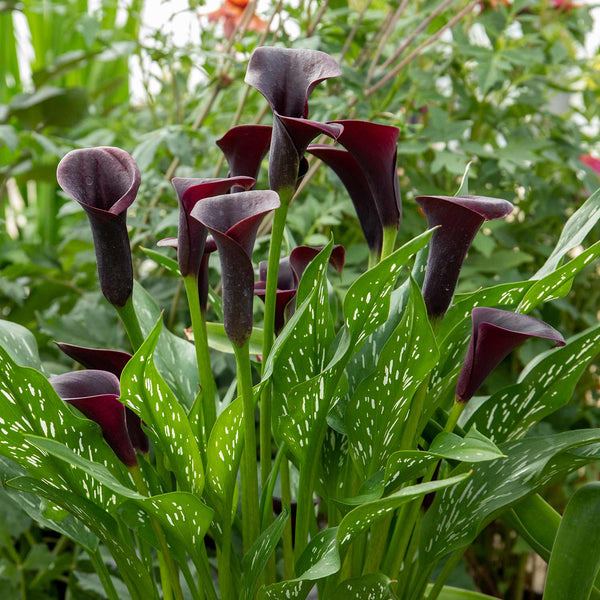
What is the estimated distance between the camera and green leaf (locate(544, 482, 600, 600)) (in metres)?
0.40

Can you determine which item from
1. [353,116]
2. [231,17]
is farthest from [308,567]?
[231,17]

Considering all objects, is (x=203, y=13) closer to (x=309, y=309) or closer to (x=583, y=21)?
(x=583, y=21)

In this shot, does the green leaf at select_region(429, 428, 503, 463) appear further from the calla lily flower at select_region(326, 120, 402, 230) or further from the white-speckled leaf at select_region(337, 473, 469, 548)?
the calla lily flower at select_region(326, 120, 402, 230)

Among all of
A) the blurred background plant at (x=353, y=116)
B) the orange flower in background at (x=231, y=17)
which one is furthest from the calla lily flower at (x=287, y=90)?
the orange flower in background at (x=231, y=17)

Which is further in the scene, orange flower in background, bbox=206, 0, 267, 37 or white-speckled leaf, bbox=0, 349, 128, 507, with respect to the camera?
orange flower in background, bbox=206, 0, 267, 37

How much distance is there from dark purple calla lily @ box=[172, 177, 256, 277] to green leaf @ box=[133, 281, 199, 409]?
0.14 m

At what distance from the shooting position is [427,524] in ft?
1.49

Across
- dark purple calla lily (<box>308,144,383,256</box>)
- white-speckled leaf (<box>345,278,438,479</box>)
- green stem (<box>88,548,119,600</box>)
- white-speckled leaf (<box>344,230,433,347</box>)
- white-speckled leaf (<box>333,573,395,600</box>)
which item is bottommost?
green stem (<box>88,548,119,600</box>)

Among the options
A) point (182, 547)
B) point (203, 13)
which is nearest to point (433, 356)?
point (182, 547)

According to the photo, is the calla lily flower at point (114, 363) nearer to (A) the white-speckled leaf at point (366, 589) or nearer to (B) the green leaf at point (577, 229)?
(A) the white-speckled leaf at point (366, 589)

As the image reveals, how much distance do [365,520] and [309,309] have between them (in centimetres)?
12

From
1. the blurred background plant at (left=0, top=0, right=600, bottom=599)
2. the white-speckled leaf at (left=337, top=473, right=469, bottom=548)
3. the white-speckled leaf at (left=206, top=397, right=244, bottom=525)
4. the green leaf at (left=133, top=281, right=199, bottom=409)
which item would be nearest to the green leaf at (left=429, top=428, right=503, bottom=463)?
the white-speckled leaf at (left=337, top=473, right=469, bottom=548)

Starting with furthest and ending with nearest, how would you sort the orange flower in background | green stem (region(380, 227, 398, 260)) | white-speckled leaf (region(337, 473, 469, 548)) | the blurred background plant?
1. the orange flower in background
2. the blurred background plant
3. green stem (region(380, 227, 398, 260))
4. white-speckled leaf (region(337, 473, 469, 548))

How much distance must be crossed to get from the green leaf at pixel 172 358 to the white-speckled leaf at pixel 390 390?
0.15m
